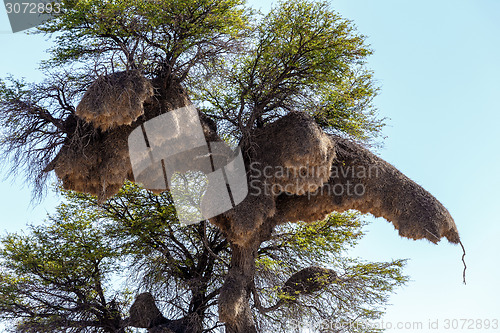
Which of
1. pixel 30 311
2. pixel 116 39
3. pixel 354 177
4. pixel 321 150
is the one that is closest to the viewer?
pixel 321 150

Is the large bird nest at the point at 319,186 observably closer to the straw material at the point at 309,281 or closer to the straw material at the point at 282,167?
the straw material at the point at 282,167

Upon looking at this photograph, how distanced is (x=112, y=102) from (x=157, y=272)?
257 inches

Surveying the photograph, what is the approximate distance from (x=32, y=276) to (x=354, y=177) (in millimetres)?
9922

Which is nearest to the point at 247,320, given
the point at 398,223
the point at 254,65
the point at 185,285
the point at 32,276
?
the point at 185,285

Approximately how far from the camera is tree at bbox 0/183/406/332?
15.5 meters

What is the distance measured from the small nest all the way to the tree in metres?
4.24

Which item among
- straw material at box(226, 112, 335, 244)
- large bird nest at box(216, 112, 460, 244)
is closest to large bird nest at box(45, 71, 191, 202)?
straw material at box(226, 112, 335, 244)

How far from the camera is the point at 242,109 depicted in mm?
14344

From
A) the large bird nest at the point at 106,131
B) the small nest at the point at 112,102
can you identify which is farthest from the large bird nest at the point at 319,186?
the small nest at the point at 112,102

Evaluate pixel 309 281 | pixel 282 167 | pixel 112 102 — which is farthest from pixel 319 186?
pixel 112 102

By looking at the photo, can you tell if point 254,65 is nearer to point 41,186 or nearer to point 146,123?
point 146,123

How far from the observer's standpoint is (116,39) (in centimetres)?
1332

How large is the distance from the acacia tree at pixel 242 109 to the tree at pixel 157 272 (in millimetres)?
1051

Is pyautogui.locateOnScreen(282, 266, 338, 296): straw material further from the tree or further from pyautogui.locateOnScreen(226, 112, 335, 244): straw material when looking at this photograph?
pyautogui.locateOnScreen(226, 112, 335, 244): straw material
